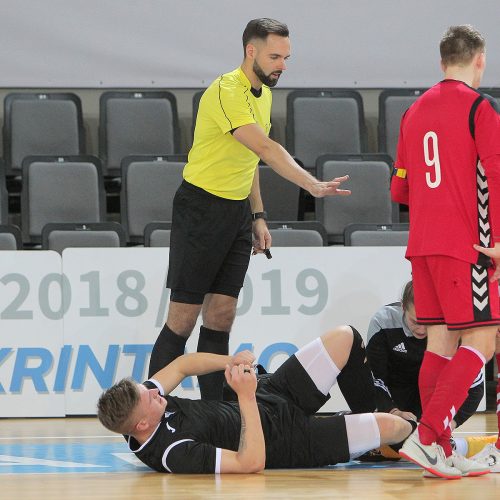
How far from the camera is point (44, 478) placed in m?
3.56

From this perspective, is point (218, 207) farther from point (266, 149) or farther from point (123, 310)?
point (123, 310)

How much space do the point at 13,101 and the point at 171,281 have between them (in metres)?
3.56

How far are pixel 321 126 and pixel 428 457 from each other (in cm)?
443

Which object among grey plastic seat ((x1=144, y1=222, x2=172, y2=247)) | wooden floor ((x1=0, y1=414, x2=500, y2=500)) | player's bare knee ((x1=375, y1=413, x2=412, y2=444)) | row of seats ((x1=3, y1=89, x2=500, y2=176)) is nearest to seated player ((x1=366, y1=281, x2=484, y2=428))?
player's bare knee ((x1=375, y1=413, x2=412, y2=444))

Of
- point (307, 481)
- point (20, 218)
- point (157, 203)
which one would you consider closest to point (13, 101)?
point (20, 218)

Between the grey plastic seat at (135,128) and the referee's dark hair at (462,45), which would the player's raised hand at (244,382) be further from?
the grey plastic seat at (135,128)

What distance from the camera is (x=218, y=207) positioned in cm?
441

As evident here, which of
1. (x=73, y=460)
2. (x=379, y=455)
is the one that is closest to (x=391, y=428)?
(x=379, y=455)

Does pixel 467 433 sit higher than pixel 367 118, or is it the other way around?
pixel 367 118

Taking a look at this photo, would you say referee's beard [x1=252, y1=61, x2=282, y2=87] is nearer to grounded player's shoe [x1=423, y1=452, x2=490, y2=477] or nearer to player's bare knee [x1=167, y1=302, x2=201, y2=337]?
player's bare knee [x1=167, y1=302, x2=201, y2=337]

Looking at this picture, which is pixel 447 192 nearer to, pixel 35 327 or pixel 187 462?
pixel 187 462

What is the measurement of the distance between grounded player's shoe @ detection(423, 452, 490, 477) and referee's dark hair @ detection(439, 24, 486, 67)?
53.9 inches

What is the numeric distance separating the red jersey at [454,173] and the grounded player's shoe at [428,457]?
2.09ft

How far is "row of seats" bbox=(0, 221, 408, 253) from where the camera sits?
6.02 metres
